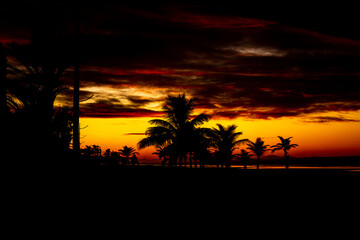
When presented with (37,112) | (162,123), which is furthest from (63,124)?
(162,123)

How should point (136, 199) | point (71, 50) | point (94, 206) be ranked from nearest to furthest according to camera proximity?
point (94, 206)
point (136, 199)
point (71, 50)

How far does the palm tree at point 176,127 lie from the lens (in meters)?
25.5

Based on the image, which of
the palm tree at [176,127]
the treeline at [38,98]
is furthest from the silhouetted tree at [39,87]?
the palm tree at [176,127]

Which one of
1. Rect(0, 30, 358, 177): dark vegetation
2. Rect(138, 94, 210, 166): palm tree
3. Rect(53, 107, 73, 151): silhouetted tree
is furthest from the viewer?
Rect(138, 94, 210, 166): palm tree

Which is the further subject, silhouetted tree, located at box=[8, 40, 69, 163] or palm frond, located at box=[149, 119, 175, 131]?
palm frond, located at box=[149, 119, 175, 131]

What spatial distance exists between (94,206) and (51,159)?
3.63m

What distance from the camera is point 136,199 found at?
28.5 feet

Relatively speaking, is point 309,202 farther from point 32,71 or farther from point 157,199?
point 32,71

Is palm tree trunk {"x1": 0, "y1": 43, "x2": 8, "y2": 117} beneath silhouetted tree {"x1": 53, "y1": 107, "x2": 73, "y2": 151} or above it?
above

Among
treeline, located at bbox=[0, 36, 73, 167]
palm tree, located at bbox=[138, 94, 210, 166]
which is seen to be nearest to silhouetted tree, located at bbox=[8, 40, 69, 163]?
treeline, located at bbox=[0, 36, 73, 167]

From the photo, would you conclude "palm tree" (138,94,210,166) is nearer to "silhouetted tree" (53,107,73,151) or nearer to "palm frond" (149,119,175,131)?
"palm frond" (149,119,175,131)

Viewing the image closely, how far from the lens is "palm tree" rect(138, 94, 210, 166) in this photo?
25453 mm

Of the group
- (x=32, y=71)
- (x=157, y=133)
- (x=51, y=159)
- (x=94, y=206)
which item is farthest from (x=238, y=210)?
(x=157, y=133)

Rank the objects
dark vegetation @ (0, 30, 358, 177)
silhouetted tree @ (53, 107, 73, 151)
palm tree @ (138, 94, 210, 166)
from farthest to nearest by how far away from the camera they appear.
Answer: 1. palm tree @ (138, 94, 210, 166)
2. silhouetted tree @ (53, 107, 73, 151)
3. dark vegetation @ (0, 30, 358, 177)
